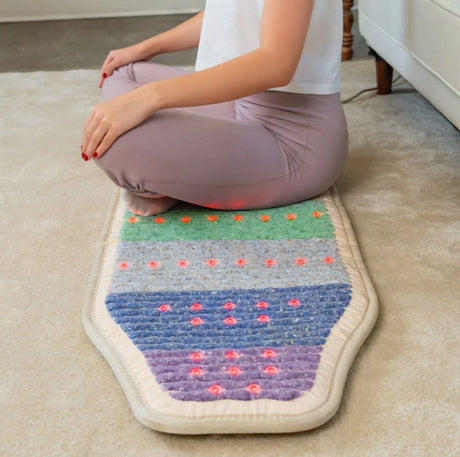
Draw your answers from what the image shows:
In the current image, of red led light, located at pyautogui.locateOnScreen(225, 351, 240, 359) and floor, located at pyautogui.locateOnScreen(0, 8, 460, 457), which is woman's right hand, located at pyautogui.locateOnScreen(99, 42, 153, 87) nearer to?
floor, located at pyautogui.locateOnScreen(0, 8, 460, 457)

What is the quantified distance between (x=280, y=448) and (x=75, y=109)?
143cm

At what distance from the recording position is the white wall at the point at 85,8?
337 centimetres

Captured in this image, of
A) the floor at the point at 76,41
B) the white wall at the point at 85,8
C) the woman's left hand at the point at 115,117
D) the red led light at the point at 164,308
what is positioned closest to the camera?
the red led light at the point at 164,308

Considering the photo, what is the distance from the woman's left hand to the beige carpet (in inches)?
8.0

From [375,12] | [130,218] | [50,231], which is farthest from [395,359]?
[375,12]

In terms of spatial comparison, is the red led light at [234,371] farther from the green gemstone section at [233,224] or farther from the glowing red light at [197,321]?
the green gemstone section at [233,224]

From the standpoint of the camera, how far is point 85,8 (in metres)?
3.39

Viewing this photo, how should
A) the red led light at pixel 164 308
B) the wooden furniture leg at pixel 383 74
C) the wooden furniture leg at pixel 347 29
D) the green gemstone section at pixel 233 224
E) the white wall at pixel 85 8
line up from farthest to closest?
1. the white wall at pixel 85 8
2. the wooden furniture leg at pixel 347 29
3. the wooden furniture leg at pixel 383 74
4. the green gemstone section at pixel 233 224
5. the red led light at pixel 164 308

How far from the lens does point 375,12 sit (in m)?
1.89

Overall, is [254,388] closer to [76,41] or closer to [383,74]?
[383,74]

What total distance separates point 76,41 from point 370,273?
2088 mm

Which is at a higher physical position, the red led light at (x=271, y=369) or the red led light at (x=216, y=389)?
the red led light at (x=216, y=389)

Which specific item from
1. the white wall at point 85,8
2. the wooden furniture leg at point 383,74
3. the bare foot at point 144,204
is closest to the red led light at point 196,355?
the bare foot at point 144,204

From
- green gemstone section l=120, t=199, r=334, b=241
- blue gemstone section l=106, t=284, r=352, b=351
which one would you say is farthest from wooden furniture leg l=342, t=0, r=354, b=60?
blue gemstone section l=106, t=284, r=352, b=351
